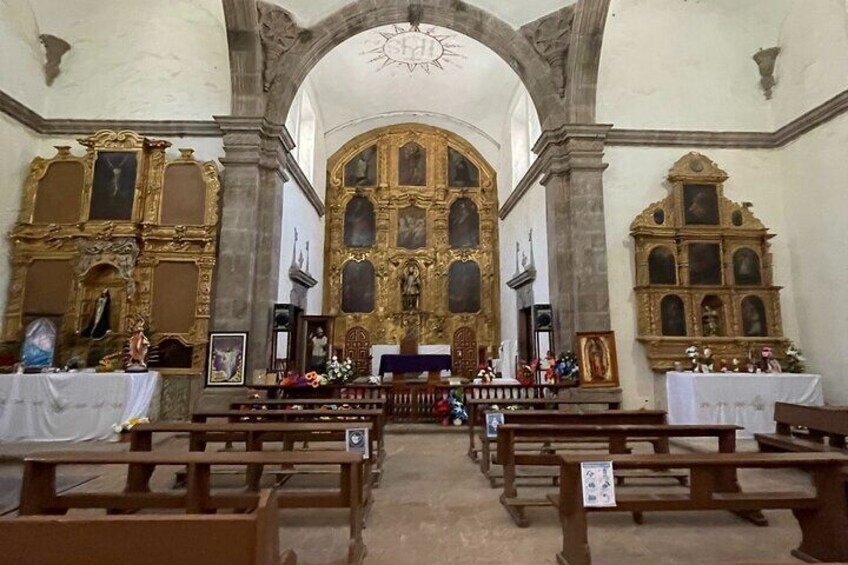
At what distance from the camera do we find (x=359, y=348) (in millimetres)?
16062

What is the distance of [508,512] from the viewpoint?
155 inches

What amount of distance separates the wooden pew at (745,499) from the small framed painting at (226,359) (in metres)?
6.49

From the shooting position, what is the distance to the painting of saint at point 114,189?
8688 millimetres

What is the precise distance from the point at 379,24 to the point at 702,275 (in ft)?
26.3

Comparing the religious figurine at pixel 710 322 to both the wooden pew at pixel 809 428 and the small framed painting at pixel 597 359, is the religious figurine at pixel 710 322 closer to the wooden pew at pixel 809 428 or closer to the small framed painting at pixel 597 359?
the small framed painting at pixel 597 359

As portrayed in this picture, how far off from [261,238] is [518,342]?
7392 millimetres

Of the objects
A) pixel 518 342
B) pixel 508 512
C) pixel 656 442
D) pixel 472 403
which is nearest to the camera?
pixel 508 512

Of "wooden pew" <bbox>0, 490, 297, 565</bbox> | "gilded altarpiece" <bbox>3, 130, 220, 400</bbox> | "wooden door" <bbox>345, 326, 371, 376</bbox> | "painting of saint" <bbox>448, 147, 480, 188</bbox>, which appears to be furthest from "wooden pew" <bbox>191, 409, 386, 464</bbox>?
"painting of saint" <bbox>448, 147, 480, 188</bbox>

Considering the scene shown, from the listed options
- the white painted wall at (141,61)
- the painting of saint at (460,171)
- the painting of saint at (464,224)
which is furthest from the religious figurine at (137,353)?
the painting of saint at (460,171)

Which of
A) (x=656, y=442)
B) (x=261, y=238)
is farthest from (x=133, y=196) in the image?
(x=656, y=442)

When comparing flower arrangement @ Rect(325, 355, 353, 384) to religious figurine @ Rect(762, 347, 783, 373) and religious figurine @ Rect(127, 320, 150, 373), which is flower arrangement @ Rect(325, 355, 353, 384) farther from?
religious figurine @ Rect(762, 347, 783, 373)

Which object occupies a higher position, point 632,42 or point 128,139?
point 632,42

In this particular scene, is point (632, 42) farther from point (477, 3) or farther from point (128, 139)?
point (128, 139)

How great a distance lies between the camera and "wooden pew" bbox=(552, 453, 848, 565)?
9.45 ft
